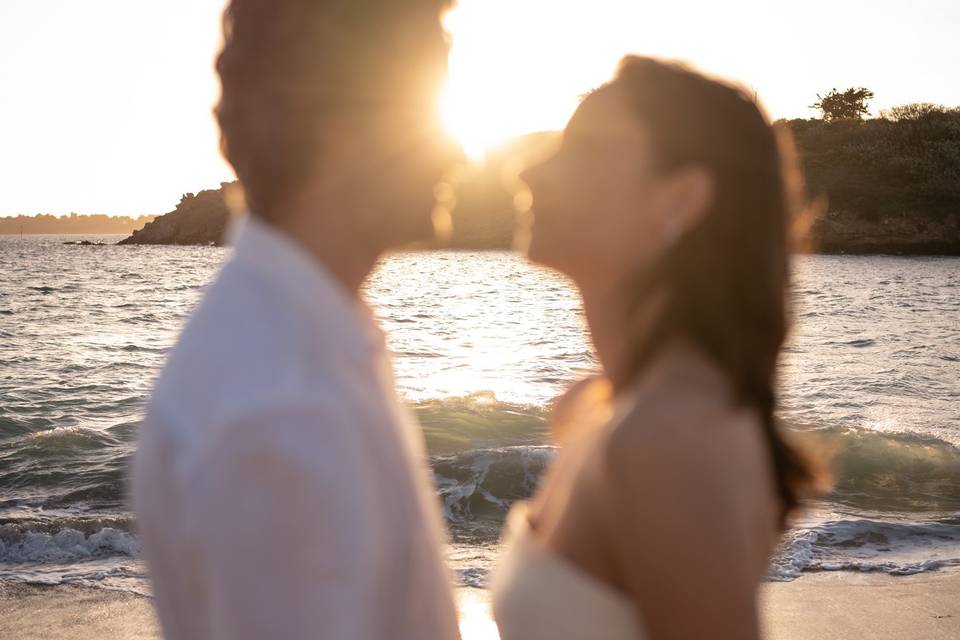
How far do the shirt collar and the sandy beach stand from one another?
4.38 m

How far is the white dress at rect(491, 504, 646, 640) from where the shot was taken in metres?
1.67

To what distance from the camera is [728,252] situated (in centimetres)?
170

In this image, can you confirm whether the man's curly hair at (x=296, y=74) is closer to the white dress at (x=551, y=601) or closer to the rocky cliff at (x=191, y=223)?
the white dress at (x=551, y=601)

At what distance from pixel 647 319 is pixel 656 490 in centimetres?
37

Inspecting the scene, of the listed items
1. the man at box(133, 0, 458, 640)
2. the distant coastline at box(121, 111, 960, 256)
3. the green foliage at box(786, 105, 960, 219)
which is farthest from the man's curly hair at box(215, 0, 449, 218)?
the green foliage at box(786, 105, 960, 219)

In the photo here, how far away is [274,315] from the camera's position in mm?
1079

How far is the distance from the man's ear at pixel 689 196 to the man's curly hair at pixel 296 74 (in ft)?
2.02

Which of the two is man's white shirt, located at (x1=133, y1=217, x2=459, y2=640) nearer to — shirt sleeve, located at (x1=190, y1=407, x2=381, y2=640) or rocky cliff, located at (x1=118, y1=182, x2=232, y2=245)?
shirt sleeve, located at (x1=190, y1=407, x2=381, y2=640)

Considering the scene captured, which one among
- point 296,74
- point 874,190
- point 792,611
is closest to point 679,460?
point 296,74

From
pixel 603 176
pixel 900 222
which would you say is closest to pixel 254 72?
pixel 603 176

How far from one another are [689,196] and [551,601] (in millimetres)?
776

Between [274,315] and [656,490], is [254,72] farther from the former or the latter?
[656,490]

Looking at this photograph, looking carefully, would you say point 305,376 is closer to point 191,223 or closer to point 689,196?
point 689,196

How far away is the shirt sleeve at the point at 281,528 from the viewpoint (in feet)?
3.19
